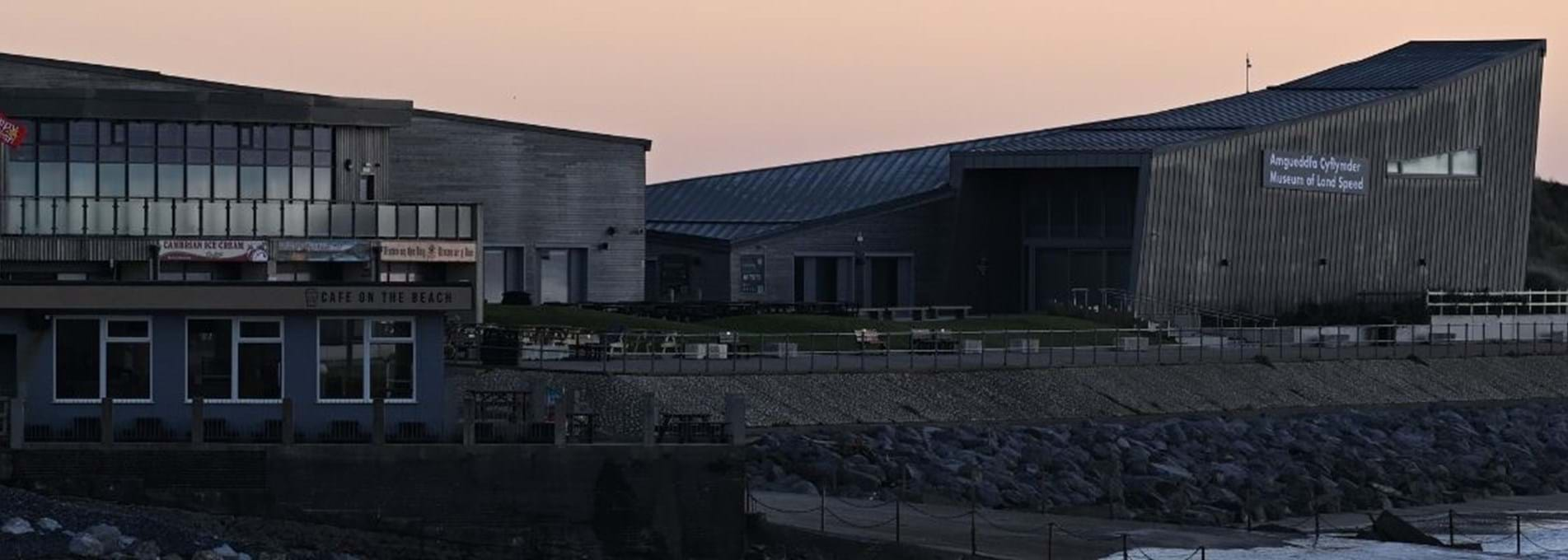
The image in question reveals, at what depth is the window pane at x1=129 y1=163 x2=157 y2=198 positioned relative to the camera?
6738cm

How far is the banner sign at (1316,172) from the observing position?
9875 centimetres

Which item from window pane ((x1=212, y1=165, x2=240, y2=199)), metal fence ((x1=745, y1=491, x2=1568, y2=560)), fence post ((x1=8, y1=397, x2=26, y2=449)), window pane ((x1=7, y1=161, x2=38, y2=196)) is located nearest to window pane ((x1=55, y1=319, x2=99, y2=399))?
fence post ((x1=8, y1=397, x2=26, y2=449))

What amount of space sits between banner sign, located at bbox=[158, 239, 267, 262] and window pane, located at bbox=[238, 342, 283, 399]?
22.0 metres

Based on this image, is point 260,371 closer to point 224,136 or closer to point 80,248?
point 80,248

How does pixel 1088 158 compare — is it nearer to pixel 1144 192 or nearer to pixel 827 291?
pixel 1144 192

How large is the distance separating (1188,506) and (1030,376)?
45.7 ft

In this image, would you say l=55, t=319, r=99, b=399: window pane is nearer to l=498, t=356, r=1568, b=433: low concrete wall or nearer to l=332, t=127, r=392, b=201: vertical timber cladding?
l=498, t=356, r=1568, b=433: low concrete wall

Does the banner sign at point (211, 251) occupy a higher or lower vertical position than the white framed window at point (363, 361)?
higher

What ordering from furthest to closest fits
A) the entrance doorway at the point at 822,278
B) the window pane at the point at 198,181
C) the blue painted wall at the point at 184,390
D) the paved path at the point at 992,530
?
the entrance doorway at the point at 822,278 → the window pane at the point at 198,181 → the paved path at the point at 992,530 → the blue painted wall at the point at 184,390

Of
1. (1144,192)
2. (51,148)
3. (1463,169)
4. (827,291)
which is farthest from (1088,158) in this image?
(51,148)

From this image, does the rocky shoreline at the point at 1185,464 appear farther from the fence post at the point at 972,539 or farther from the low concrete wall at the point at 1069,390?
the fence post at the point at 972,539

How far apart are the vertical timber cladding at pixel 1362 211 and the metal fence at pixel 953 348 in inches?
300

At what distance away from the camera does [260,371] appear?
141 feet

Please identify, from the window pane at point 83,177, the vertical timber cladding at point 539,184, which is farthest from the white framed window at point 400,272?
the vertical timber cladding at point 539,184
